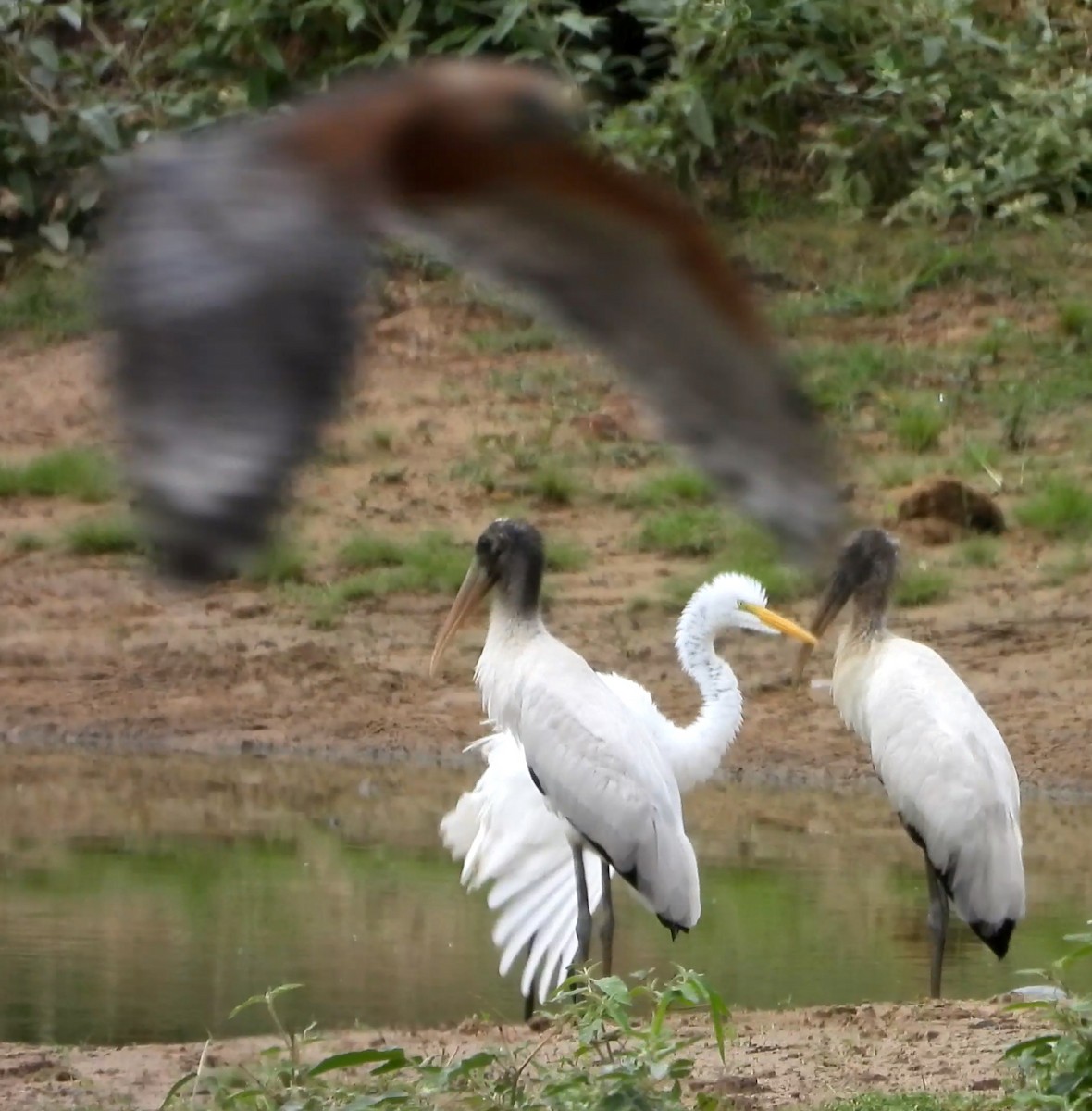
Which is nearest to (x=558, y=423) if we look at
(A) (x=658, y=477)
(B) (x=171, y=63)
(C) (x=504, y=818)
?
(A) (x=658, y=477)

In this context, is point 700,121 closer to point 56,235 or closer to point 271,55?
point 271,55

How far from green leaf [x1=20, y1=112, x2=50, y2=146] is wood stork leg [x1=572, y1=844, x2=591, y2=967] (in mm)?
7922

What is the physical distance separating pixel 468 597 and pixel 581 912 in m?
1.40

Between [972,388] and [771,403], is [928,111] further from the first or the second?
[771,403]

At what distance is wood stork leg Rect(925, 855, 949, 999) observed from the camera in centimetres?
676

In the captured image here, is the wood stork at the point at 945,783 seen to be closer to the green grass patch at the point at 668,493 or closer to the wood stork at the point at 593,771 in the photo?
the wood stork at the point at 593,771

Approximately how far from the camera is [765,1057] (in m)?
5.21

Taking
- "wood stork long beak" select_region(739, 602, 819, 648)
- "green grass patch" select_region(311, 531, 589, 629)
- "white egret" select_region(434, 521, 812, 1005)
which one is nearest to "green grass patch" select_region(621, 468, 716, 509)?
"green grass patch" select_region(311, 531, 589, 629)

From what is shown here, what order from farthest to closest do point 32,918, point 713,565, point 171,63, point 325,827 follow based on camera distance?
1. point 171,63
2. point 713,565
3. point 325,827
4. point 32,918

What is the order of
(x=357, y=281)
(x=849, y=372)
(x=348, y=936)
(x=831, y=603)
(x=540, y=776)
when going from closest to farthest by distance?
(x=357, y=281) < (x=348, y=936) < (x=540, y=776) < (x=831, y=603) < (x=849, y=372)

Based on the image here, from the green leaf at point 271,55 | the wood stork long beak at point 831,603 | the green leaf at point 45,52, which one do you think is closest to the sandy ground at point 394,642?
the wood stork long beak at point 831,603

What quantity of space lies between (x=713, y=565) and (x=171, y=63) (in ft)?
18.3

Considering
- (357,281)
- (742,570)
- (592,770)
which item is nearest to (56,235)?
(742,570)

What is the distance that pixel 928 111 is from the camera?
14047mm
